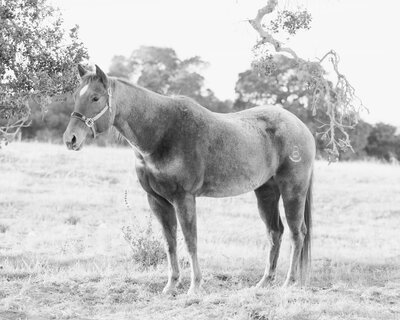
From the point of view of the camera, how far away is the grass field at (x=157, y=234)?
634 cm

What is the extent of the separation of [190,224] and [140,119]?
1.25 meters

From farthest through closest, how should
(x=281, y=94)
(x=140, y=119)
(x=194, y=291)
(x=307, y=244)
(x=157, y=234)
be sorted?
(x=281, y=94), (x=157, y=234), (x=307, y=244), (x=194, y=291), (x=140, y=119)

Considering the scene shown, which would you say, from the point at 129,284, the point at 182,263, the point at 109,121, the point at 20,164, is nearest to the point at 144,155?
the point at 109,121

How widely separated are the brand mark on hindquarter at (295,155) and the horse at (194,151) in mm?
13

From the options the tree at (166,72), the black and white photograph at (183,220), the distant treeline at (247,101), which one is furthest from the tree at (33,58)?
the tree at (166,72)

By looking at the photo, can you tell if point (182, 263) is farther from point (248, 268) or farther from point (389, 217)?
point (389, 217)

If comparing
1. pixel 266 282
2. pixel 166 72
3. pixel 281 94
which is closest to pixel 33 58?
pixel 266 282

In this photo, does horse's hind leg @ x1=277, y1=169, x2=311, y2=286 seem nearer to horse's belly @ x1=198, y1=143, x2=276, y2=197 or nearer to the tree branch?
horse's belly @ x1=198, y1=143, x2=276, y2=197

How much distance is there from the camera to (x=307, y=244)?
309 inches

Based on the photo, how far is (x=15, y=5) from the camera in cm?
764

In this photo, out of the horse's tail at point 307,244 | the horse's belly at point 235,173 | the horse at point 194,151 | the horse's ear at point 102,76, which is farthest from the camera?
the horse's tail at point 307,244

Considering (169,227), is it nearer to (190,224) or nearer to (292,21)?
(190,224)

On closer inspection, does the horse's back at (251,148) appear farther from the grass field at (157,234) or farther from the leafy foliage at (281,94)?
the leafy foliage at (281,94)

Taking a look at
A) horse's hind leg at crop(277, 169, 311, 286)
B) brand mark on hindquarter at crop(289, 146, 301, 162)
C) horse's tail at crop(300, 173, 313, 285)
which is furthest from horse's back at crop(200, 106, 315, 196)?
horse's tail at crop(300, 173, 313, 285)
